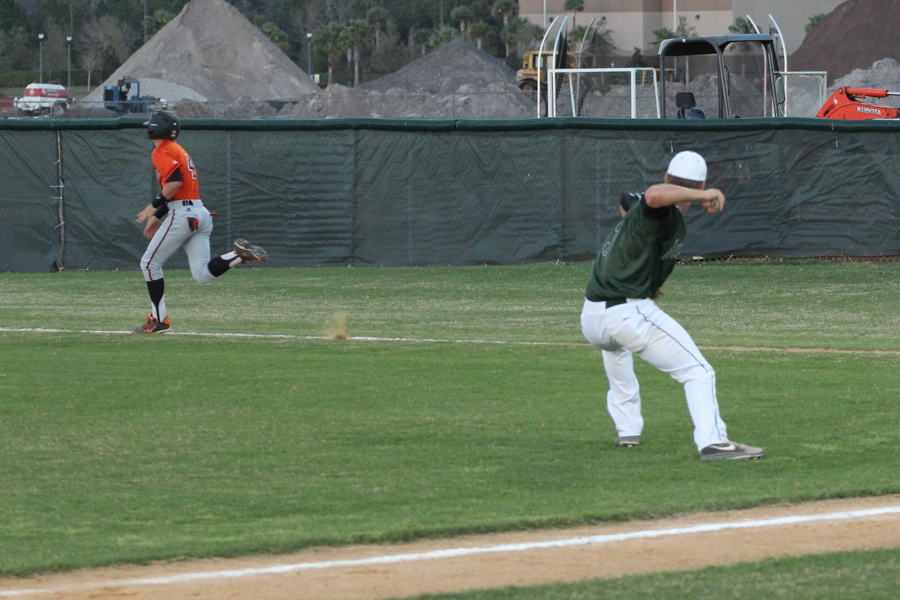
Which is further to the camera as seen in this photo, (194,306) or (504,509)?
(194,306)

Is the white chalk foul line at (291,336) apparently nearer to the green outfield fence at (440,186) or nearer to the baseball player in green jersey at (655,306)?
the baseball player in green jersey at (655,306)

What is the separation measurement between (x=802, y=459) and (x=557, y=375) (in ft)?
10.6

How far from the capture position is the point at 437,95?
214ft

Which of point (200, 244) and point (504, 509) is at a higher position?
point (200, 244)

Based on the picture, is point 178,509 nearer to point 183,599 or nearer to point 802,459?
point 183,599

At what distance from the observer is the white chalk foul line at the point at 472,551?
15.5 feet

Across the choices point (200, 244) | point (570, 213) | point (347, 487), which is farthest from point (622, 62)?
Answer: point (347, 487)

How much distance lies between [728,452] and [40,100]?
58.6 meters

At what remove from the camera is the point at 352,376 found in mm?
9578

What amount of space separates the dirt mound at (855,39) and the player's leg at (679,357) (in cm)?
6870

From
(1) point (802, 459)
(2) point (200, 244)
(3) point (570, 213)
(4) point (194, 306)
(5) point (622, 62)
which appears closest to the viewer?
(1) point (802, 459)

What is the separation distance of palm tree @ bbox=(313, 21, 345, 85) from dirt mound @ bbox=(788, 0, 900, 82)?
4466cm

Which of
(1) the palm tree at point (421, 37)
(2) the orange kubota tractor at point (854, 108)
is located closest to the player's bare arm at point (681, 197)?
(2) the orange kubota tractor at point (854, 108)

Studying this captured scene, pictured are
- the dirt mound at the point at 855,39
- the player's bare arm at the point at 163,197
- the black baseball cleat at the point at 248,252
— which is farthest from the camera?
the dirt mound at the point at 855,39
